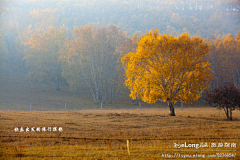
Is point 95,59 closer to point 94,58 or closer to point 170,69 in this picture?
point 94,58

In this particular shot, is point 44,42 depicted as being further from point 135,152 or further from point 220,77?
point 135,152

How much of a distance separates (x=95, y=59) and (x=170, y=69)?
30229 mm

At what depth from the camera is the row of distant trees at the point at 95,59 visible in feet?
179

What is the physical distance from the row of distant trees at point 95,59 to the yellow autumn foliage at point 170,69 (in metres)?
24.3

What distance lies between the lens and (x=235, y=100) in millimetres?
23719

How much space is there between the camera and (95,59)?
55906 millimetres

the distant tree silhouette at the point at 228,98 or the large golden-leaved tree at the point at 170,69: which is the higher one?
the large golden-leaved tree at the point at 170,69

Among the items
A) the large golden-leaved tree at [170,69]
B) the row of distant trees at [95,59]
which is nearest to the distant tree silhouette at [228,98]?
the large golden-leaved tree at [170,69]

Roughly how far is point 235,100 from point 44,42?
51.4 m

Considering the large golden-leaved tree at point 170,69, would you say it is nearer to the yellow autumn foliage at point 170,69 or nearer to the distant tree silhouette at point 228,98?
the yellow autumn foliage at point 170,69

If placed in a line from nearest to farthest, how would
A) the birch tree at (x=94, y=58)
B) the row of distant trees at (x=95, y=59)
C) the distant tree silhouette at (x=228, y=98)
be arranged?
1. the distant tree silhouette at (x=228, y=98)
2. the birch tree at (x=94, y=58)
3. the row of distant trees at (x=95, y=59)

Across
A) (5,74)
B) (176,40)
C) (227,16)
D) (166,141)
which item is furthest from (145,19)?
(166,141)

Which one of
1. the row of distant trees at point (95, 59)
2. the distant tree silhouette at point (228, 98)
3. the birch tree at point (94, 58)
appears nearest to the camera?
the distant tree silhouette at point (228, 98)

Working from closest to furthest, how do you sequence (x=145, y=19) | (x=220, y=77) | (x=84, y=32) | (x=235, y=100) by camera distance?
(x=235, y=100), (x=84, y=32), (x=220, y=77), (x=145, y=19)
